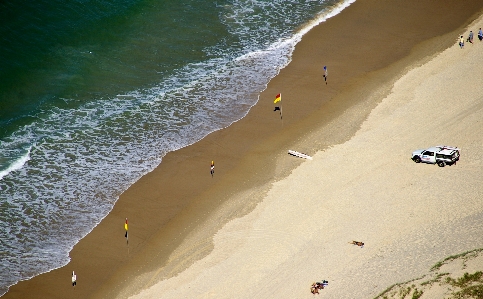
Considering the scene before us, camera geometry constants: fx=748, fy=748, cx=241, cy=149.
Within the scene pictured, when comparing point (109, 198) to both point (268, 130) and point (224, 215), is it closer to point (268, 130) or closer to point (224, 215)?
point (224, 215)

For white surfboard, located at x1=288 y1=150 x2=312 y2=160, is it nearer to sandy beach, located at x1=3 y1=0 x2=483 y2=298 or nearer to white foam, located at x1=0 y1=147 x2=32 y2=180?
sandy beach, located at x1=3 y1=0 x2=483 y2=298

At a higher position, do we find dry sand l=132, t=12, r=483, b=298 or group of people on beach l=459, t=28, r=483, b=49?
group of people on beach l=459, t=28, r=483, b=49

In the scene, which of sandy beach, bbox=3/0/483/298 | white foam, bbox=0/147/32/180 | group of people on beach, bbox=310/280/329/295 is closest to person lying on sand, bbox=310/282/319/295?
group of people on beach, bbox=310/280/329/295

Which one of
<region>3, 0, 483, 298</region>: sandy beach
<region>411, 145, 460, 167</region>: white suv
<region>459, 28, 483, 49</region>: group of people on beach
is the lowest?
<region>3, 0, 483, 298</region>: sandy beach

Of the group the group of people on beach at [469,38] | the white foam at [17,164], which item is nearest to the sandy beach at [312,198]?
the group of people on beach at [469,38]

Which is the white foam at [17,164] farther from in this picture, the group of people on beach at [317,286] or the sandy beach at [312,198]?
the group of people on beach at [317,286]

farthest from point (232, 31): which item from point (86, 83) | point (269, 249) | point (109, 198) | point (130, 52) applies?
point (269, 249)
